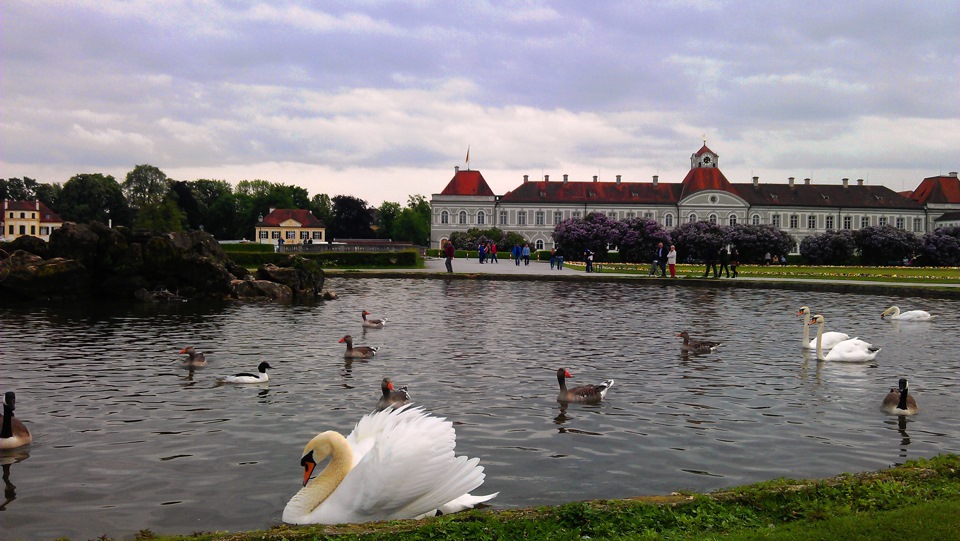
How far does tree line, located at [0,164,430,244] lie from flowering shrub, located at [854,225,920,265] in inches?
3450

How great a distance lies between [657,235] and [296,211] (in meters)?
79.1

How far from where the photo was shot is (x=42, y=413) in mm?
11133

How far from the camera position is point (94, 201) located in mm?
123000

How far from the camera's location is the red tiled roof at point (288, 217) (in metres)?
136

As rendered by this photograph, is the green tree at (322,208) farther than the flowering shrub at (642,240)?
Yes

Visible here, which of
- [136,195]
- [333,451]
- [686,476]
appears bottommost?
[686,476]

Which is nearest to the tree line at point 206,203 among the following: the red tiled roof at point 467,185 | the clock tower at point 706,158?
the red tiled roof at point 467,185

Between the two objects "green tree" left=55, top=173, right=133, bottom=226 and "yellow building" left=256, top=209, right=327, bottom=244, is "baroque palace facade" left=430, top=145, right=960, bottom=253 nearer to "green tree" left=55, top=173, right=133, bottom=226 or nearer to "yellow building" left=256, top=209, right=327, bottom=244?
"yellow building" left=256, top=209, right=327, bottom=244

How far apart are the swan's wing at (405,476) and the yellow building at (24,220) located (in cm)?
13362

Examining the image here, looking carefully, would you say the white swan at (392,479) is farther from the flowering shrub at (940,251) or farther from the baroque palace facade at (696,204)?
the baroque palace facade at (696,204)

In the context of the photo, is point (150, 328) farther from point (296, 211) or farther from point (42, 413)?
point (296, 211)

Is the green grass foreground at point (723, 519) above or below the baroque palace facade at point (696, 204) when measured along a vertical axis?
below

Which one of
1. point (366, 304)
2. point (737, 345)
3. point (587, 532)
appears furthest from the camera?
point (366, 304)

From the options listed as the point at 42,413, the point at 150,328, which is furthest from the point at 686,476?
the point at 150,328
